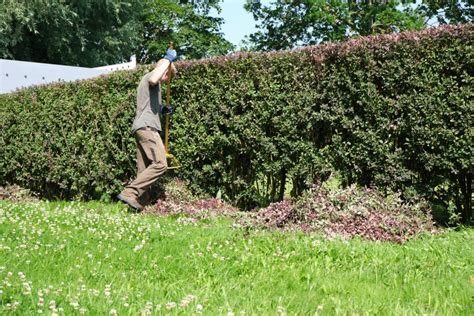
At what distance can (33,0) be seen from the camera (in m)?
22.1

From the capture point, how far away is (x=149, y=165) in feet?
25.0

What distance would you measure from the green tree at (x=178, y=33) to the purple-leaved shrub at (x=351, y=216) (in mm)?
29442

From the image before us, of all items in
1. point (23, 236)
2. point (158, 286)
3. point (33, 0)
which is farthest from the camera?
point (33, 0)

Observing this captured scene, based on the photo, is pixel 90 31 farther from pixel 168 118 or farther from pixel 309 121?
pixel 309 121

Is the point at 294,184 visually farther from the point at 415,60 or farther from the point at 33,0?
the point at 33,0

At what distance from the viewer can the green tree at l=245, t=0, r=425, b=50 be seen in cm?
1734

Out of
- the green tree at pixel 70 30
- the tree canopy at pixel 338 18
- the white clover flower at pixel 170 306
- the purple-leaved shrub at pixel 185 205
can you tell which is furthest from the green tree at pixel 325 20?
the white clover flower at pixel 170 306

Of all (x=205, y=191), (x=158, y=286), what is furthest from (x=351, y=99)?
(x=158, y=286)

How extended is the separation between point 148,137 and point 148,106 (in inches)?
18.7

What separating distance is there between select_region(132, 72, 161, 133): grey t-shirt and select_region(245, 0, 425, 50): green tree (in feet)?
31.3

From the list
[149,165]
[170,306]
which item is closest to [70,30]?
[149,165]

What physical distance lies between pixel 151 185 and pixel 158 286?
13.5 feet

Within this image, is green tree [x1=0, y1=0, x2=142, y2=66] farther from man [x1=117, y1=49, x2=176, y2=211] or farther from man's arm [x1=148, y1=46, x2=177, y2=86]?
man [x1=117, y1=49, x2=176, y2=211]

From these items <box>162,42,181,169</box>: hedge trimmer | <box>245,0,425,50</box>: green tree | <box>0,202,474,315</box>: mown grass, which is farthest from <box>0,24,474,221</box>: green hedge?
<box>245,0,425,50</box>: green tree
